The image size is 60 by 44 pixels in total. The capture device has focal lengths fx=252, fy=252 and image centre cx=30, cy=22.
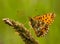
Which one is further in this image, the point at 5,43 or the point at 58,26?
the point at 58,26

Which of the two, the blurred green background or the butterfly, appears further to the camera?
the blurred green background

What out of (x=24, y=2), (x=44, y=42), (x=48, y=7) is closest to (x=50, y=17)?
(x=44, y=42)

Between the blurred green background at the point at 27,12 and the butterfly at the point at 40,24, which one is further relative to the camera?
the blurred green background at the point at 27,12

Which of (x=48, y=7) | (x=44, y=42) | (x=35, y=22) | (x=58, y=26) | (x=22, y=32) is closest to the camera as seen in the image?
(x=22, y=32)

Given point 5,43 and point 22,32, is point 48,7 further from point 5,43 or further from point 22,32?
point 22,32

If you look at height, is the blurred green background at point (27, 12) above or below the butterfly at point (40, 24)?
above

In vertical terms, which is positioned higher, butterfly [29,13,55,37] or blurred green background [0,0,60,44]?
blurred green background [0,0,60,44]

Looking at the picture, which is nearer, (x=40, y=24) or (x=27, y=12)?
(x=40, y=24)

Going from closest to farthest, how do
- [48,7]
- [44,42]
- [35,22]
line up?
[35,22] < [44,42] < [48,7]
